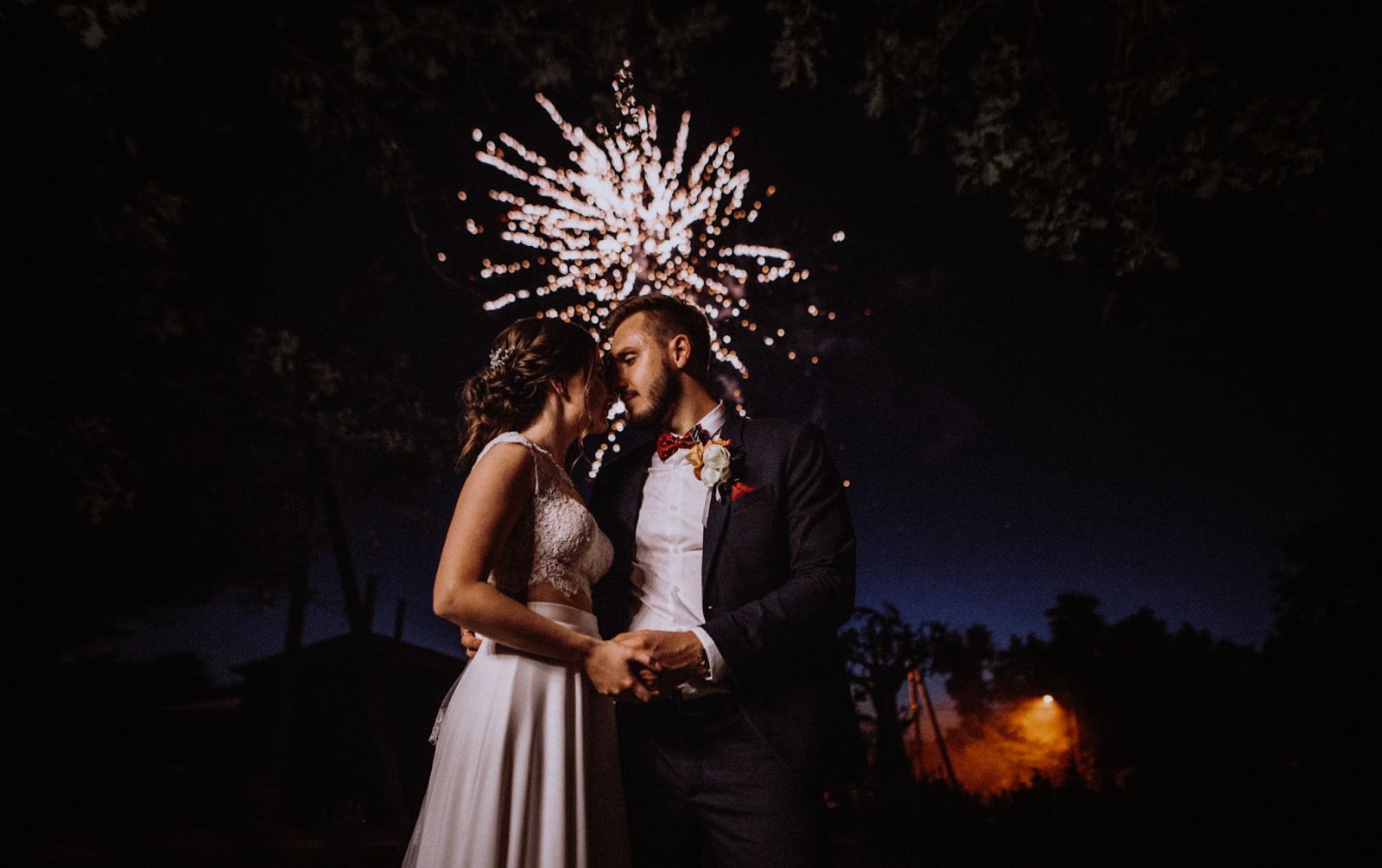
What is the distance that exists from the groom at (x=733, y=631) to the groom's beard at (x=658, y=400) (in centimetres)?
15

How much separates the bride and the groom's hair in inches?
38.1

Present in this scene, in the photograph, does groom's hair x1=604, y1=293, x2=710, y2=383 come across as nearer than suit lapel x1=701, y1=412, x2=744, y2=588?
No

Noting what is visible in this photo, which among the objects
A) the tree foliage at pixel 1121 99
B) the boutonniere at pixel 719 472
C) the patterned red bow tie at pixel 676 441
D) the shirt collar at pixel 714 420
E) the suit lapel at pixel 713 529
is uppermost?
the tree foliage at pixel 1121 99

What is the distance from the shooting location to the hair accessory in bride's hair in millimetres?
3121

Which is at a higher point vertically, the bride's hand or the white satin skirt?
the bride's hand

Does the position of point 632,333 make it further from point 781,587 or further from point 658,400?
point 781,587

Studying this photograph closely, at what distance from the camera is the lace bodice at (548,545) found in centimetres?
258

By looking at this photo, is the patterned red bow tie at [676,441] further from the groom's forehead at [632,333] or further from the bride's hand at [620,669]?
the bride's hand at [620,669]

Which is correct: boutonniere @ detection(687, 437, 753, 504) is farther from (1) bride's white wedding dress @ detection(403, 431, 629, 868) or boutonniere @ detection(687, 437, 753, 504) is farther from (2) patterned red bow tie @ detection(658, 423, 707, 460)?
(1) bride's white wedding dress @ detection(403, 431, 629, 868)

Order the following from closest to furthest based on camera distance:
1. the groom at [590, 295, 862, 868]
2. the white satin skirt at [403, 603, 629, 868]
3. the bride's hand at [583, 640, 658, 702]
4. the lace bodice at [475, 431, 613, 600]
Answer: the white satin skirt at [403, 603, 629, 868] < the bride's hand at [583, 640, 658, 702] < the groom at [590, 295, 862, 868] < the lace bodice at [475, 431, 613, 600]

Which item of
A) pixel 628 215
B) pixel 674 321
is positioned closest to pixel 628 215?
pixel 628 215

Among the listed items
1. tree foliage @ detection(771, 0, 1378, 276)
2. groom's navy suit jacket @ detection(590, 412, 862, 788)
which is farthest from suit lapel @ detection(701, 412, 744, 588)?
tree foliage @ detection(771, 0, 1378, 276)

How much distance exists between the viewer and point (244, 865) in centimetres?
807

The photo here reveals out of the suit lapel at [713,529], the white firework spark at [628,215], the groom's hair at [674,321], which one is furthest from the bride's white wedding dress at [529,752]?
the white firework spark at [628,215]
